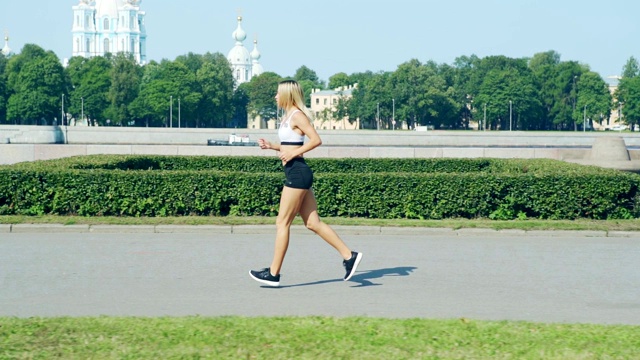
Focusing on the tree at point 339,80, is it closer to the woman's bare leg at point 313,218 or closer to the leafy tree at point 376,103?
the leafy tree at point 376,103

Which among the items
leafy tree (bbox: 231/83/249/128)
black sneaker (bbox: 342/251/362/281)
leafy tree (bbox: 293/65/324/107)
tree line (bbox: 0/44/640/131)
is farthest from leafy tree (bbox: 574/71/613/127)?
black sneaker (bbox: 342/251/362/281)

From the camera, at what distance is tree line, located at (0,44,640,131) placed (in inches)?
4131

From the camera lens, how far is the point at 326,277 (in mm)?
9664

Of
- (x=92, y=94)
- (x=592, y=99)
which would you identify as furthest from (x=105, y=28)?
(x=592, y=99)

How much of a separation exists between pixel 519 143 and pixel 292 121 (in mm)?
66245

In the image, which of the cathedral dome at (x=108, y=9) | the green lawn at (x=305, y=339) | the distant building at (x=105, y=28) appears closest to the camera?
the green lawn at (x=305, y=339)

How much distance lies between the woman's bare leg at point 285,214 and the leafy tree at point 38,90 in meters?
98.6

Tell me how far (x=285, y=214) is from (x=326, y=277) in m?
1.21

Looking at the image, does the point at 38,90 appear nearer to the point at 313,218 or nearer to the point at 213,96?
the point at 213,96

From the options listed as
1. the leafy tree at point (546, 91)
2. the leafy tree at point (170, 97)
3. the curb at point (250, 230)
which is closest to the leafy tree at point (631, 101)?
the leafy tree at point (546, 91)

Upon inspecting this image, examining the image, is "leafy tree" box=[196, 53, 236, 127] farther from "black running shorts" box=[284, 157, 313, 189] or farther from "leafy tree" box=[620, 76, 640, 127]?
"black running shorts" box=[284, 157, 313, 189]

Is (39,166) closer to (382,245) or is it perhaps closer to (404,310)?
(382,245)

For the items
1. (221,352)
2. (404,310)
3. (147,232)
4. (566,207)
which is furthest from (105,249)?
(566,207)

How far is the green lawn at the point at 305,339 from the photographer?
5.91 meters
